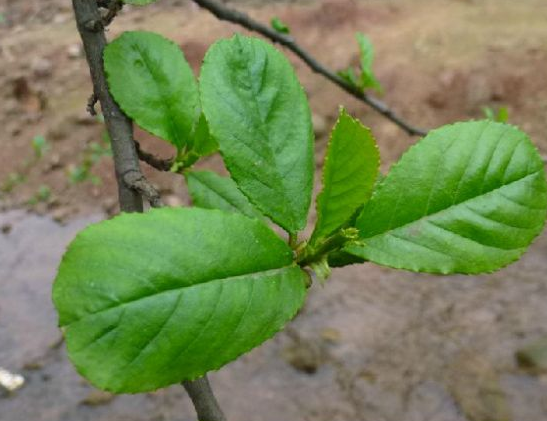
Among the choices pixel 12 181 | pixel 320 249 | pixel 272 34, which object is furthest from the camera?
pixel 12 181

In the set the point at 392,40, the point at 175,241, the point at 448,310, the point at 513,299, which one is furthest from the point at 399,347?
the point at 175,241

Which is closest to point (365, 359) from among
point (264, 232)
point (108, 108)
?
point (108, 108)

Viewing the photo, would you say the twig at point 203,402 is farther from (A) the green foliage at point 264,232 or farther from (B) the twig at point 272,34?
(B) the twig at point 272,34

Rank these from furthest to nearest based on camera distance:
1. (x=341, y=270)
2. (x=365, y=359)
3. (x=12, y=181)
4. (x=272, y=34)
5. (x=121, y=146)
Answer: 1. (x=12, y=181)
2. (x=341, y=270)
3. (x=365, y=359)
4. (x=272, y=34)
5. (x=121, y=146)

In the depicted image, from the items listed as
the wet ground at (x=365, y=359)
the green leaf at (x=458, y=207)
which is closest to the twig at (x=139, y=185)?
the green leaf at (x=458, y=207)

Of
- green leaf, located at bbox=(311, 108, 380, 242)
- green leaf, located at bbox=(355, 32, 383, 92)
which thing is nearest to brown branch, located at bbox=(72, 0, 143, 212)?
green leaf, located at bbox=(311, 108, 380, 242)

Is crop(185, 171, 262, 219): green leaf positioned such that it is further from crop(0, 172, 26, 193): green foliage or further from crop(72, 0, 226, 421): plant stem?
crop(0, 172, 26, 193): green foliage

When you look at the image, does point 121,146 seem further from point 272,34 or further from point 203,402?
point 272,34

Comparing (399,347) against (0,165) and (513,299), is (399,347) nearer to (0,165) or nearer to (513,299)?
(513,299)
